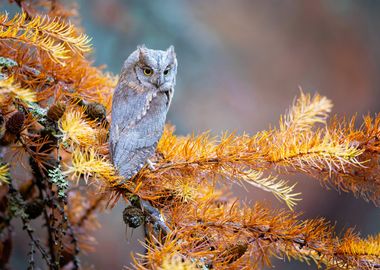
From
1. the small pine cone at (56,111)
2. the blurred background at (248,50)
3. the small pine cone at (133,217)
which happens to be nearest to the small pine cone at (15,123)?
the small pine cone at (56,111)

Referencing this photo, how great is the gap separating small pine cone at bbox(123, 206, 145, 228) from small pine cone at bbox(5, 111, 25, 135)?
0.17 metres

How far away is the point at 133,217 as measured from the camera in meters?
0.52

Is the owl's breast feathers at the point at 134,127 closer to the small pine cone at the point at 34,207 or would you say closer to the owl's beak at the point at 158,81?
the owl's beak at the point at 158,81

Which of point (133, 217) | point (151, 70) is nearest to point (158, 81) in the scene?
point (151, 70)

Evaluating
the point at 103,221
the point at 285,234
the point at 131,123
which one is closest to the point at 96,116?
the point at 131,123

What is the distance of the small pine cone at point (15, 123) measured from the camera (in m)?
0.54

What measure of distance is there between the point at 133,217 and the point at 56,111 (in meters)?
0.16

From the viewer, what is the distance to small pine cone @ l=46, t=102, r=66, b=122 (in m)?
0.53

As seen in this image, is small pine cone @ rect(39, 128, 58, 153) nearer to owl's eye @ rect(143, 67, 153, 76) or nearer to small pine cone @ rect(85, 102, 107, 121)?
small pine cone @ rect(85, 102, 107, 121)

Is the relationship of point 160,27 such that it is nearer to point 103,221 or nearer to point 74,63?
point 103,221

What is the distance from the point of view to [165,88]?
720mm

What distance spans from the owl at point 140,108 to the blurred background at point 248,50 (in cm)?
78

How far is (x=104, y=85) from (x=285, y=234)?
429 mm

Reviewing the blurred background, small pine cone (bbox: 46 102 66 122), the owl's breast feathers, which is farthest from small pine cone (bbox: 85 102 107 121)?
the blurred background
